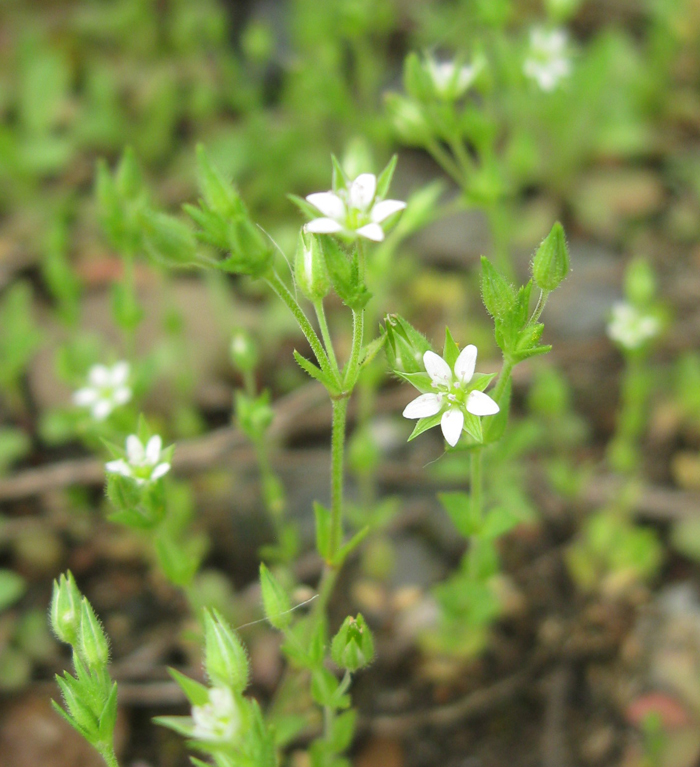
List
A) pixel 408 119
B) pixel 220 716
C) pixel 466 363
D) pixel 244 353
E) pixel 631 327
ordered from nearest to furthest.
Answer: pixel 220 716 → pixel 466 363 → pixel 244 353 → pixel 408 119 → pixel 631 327

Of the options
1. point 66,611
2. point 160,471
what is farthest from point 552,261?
point 66,611

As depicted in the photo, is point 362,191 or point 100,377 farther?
point 100,377

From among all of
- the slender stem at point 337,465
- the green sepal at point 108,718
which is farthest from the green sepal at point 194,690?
the slender stem at point 337,465

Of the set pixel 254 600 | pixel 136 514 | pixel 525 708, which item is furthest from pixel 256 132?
pixel 525 708

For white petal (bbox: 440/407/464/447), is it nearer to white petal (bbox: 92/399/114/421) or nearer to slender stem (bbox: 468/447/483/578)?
slender stem (bbox: 468/447/483/578)

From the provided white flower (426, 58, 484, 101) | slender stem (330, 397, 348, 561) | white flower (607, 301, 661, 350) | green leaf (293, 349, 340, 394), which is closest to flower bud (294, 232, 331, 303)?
green leaf (293, 349, 340, 394)

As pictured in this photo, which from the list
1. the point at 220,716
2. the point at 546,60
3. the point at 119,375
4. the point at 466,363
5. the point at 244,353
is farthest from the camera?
the point at 546,60

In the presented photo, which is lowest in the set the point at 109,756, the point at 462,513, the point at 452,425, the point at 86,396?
the point at 109,756

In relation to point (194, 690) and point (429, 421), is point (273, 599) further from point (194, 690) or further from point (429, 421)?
point (429, 421)
